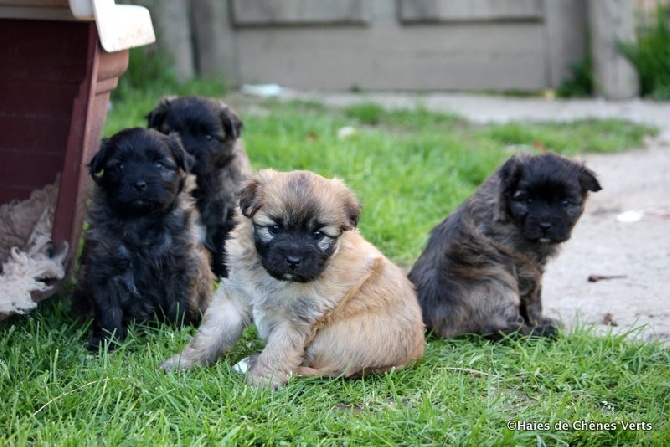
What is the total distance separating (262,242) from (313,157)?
3208mm

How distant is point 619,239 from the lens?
6148 millimetres

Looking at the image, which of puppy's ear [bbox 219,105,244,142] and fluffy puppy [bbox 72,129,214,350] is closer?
fluffy puppy [bbox 72,129,214,350]

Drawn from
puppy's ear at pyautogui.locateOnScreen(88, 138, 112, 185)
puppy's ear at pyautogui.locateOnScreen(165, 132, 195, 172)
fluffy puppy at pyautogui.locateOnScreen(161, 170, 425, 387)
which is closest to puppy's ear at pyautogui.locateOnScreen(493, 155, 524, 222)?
fluffy puppy at pyautogui.locateOnScreen(161, 170, 425, 387)

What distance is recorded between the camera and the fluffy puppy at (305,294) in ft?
12.2

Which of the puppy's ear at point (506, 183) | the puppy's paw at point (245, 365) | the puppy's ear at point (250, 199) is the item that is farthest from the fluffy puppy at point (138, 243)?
the puppy's ear at point (506, 183)

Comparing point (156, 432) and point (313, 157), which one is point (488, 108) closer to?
point (313, 157)

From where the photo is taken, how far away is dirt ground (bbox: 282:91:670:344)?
16.2 ft

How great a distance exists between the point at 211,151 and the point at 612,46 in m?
5.65

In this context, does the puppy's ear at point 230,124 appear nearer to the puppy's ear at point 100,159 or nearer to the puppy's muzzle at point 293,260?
the puppy's ear at point 100,159

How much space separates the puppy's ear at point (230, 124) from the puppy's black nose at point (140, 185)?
123 cm

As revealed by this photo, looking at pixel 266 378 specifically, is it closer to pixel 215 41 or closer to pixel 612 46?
pixel 612 46

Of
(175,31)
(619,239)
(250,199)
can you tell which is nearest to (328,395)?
(250,199)

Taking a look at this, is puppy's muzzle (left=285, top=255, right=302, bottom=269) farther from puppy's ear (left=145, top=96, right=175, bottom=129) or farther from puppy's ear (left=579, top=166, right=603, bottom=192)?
puppy's ear (left=145, top=96, right=175, bottom=129)

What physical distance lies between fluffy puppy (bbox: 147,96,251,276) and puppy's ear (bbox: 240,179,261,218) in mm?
1595
